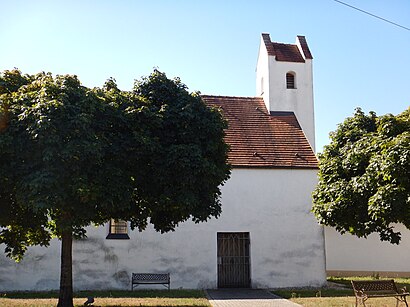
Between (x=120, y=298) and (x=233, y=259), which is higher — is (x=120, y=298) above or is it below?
below

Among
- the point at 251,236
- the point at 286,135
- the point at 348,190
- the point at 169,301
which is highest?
the point at 286,135

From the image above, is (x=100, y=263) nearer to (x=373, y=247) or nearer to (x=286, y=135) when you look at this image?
(x=286, y=135)

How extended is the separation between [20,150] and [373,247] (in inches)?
782

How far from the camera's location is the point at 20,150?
1153 cm

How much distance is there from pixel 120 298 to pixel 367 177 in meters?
9.51

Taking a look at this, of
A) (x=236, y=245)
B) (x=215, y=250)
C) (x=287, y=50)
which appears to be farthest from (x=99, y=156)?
(x=287, y=50)

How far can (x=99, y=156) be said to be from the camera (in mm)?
11508

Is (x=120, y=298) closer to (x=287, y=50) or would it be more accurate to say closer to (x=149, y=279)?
(x=149, y=279)

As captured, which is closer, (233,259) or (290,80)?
(233,259)

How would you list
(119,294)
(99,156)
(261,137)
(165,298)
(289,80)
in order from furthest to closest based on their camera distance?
(289,80), (261,137), (119,294), (165,298), (99,156)

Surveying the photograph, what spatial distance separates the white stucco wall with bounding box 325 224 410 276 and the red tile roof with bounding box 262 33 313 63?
9.35 meters

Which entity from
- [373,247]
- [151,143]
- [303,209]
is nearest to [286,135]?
[303,209]

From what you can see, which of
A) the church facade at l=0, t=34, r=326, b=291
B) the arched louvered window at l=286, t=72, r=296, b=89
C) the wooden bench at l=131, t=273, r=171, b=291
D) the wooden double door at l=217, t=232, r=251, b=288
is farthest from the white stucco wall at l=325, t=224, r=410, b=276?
the wooden bench at l=131, t=273, r=171, b=291

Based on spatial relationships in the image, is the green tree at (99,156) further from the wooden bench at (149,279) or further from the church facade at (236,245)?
the church facade at (236,245)
